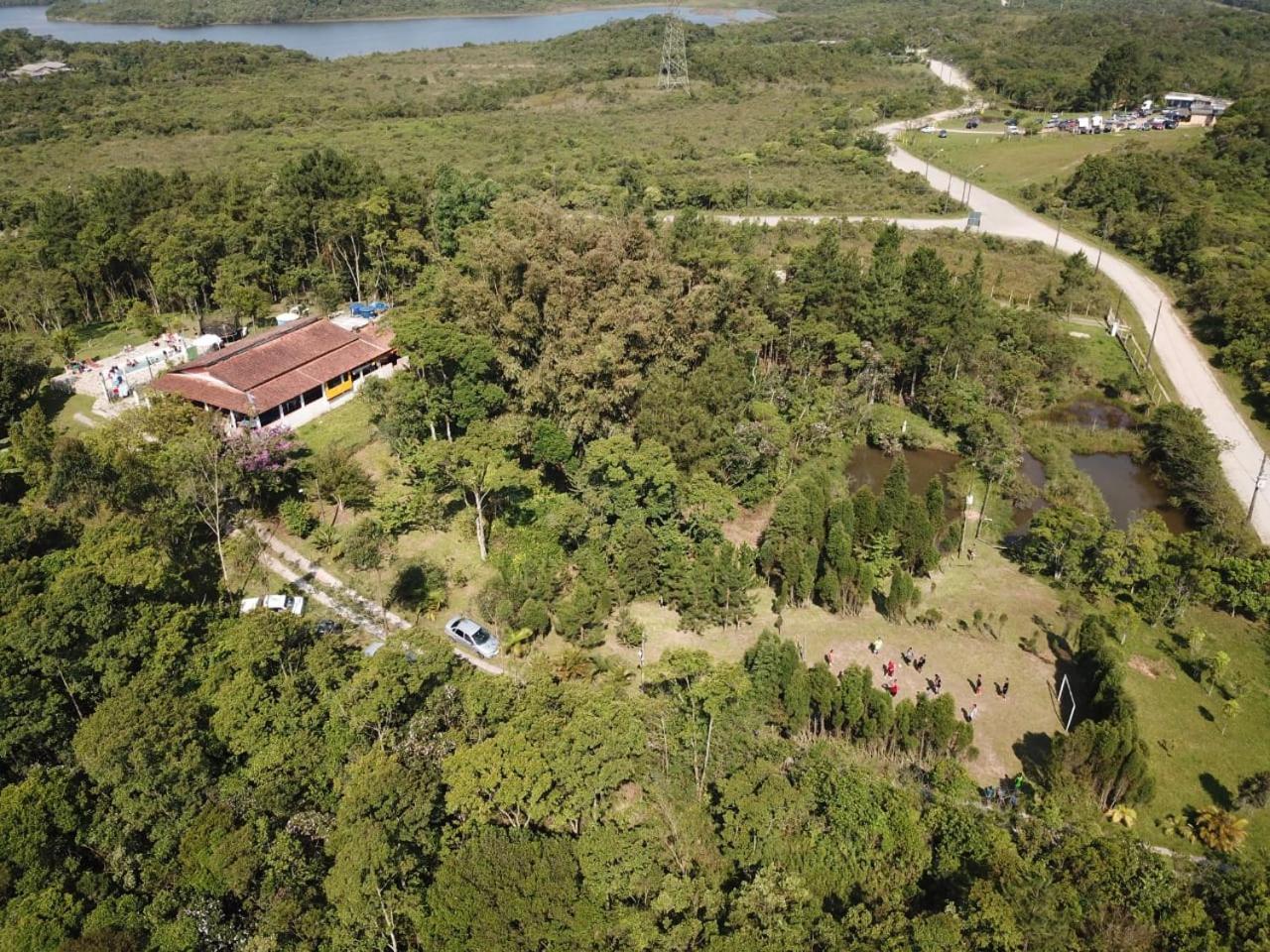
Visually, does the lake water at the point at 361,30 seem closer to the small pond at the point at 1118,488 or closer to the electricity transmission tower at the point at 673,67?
the electricity transmission tower at the point at 673,67

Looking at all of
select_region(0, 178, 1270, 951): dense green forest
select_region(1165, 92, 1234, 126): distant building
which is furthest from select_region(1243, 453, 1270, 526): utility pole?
select_region(1165, 92, 1234, 126): distant building

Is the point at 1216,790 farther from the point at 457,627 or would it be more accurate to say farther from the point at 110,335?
the point at 110,335

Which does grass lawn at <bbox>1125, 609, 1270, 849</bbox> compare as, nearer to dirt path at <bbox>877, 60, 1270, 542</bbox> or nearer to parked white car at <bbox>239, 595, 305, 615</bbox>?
dirt path at <bbox>877, 60, 1270, 542</bbox>

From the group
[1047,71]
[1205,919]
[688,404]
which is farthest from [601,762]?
[1047,71]

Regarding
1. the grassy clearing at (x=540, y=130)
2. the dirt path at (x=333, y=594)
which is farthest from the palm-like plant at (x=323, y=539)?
the grassy clearing at (x=540, y=130)

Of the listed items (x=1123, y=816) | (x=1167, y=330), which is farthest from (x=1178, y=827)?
(x=1167, y=330)
